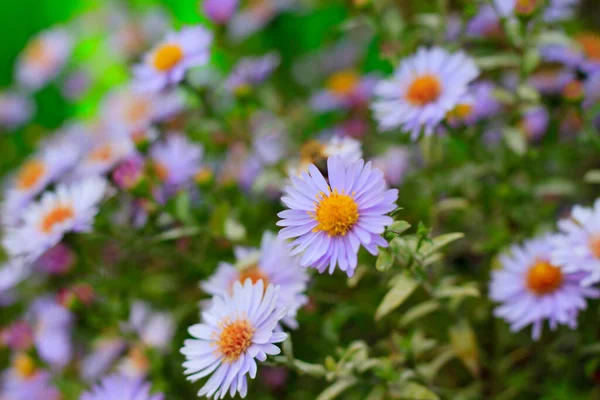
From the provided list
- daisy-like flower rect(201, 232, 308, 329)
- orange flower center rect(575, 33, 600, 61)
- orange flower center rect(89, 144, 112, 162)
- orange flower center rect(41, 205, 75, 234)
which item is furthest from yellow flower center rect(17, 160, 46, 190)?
orange flower center rect(575, 33, 600, 61)

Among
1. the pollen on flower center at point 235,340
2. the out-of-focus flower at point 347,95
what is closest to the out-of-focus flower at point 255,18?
the out-of-focus flower at point 347,95

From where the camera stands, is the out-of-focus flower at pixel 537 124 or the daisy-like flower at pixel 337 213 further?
the out-of-focus flower at pixel 537 124

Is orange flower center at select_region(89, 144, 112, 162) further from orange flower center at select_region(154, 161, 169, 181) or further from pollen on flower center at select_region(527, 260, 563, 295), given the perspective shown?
pollen on flower center at select_region(527, 260, 563, 295)

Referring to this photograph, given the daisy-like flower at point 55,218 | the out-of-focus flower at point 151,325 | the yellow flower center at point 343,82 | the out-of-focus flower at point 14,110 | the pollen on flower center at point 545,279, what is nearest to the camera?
the pollen on flower center at point 545,279

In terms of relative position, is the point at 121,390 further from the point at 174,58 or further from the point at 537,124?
the point at 537,124

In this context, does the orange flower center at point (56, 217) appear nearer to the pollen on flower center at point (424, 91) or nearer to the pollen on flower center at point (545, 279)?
the pollen on flower center at point (424, 91)

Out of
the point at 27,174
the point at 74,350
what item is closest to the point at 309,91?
the point at 27,174

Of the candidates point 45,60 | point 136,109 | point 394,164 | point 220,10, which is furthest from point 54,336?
point 45,60
